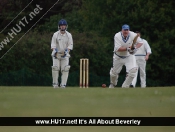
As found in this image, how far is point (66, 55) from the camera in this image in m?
24.6

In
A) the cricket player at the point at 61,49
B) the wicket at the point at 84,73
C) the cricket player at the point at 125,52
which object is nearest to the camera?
the cricket player at the point at 125,52

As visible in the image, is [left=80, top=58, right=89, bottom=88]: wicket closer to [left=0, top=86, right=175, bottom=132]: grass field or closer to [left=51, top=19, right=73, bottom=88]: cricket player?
[left=51, top=19, right=73, bottom=88]: cricket player

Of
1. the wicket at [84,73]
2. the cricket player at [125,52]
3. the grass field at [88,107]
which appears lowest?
the wicket at [84,73]

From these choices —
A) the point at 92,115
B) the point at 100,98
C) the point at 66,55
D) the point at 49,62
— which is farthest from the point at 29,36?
the point at 92,115

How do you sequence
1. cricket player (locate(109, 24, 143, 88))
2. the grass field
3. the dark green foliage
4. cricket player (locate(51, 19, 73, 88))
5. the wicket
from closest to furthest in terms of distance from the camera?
the grass field → cricket player (locate(109, 24, 143, 88)) → cricket player (locate(51, 19, 73, 88)) → the wicket → the dark green foliage

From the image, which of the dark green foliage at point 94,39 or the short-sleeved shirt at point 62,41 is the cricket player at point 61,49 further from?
the dark green foliage at point 94,39

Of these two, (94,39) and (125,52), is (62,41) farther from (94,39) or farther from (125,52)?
(94,39)

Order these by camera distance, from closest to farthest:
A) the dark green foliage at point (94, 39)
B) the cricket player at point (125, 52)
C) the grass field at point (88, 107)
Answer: the grass field at point (88, 107) < the cricket player at point (125, 52) < the dark green foliage at point (94, 39)

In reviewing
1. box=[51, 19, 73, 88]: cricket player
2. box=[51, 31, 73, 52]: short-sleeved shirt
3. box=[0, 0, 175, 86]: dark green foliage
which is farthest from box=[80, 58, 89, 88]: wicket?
box=[0, 0, 175, 86]: dark green foliage

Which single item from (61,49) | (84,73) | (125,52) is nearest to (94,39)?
(84,73)

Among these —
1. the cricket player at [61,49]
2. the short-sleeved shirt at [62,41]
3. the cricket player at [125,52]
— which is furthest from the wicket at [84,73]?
the cricket player at [125,52]

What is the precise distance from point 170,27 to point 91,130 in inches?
1420

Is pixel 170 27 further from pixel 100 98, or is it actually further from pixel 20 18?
pixel 100 98

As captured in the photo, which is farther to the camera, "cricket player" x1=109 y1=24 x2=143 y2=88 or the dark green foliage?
the dark green foliage
